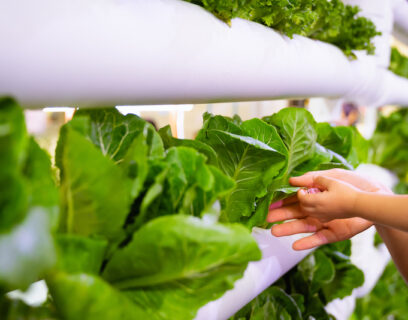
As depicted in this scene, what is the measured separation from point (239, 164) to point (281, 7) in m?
0.37

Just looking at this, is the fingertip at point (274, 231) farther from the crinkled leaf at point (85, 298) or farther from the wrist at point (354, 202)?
the crinkled leaf at point (85, 298)

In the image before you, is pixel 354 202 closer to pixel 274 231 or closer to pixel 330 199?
pixel 330 199

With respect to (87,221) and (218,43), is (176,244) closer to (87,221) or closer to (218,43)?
(87,221)

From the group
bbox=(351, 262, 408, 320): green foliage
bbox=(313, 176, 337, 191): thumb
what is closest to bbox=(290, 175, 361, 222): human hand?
bbox=(313, 176, 337, 191): thumb

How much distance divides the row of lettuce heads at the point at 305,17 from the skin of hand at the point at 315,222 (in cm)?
35

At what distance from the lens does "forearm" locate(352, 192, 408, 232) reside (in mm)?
635

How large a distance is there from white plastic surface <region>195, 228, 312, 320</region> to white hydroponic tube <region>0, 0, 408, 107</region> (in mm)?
323

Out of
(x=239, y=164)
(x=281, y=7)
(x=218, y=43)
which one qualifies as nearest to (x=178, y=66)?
(x=218, y=43)

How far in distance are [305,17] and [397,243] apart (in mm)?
619

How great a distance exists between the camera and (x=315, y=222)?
2.92ft

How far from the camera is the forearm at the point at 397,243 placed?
100cm

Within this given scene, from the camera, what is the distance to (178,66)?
1.89 feet

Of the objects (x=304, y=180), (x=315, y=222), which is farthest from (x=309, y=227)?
(x=304, y=180)

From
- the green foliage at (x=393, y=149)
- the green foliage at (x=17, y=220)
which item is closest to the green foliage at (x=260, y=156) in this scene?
the green foliage at (x=17, y=220)
